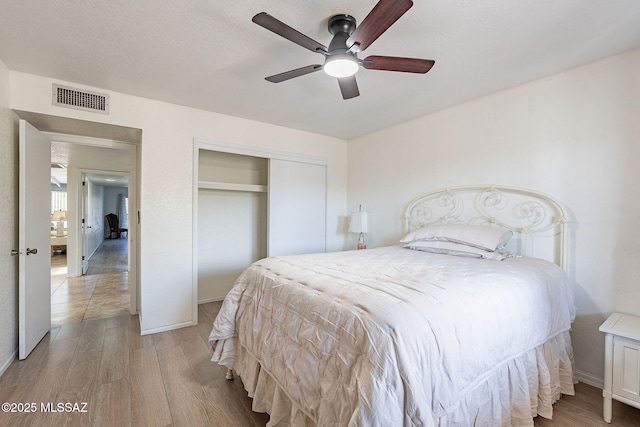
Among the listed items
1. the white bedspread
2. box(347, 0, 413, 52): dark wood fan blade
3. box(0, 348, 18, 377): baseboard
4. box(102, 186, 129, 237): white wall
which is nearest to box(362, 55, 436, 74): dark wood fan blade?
box(347, 0, 413, 52): dark wood fan blade

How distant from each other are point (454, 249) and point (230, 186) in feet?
9.32

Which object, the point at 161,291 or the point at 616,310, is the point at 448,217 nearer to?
the point at 616,310

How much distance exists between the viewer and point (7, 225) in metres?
2.24

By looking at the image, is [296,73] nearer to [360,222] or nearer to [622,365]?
[360,222]

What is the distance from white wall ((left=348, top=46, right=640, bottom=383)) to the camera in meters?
1.98

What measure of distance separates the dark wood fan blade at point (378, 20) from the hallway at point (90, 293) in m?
3.94

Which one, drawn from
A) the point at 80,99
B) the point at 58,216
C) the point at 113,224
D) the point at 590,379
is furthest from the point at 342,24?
the point at 113,224

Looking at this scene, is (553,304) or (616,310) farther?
(616,310)

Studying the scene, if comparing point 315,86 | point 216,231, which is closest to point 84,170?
point 216,231

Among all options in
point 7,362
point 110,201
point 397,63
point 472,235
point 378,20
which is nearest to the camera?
point 378,20

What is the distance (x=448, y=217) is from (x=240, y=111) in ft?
8.70

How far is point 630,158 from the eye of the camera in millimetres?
1965

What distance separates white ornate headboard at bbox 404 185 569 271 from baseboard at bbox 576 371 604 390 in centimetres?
82

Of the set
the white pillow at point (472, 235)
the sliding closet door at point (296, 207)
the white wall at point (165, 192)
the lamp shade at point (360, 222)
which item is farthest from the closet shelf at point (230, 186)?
the white pillow at point (472, 235)
